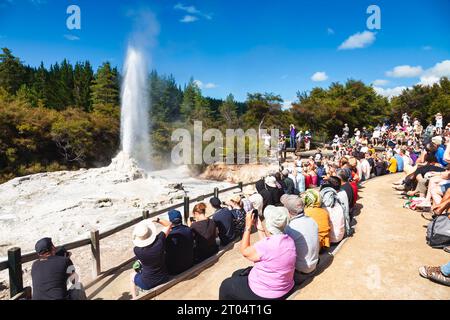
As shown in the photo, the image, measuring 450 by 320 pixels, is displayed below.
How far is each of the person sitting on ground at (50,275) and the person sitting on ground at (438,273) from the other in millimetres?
4446

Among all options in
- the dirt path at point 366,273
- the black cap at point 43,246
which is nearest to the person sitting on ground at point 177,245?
the dirt path at point 366,273

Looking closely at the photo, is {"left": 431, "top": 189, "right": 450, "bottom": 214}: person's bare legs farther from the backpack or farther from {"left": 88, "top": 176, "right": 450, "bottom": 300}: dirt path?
{"left": 88, "top": 176, "right": 450, "bottom": 300}: dirt path

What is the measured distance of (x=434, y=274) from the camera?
377 cm

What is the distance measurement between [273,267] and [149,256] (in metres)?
1.64

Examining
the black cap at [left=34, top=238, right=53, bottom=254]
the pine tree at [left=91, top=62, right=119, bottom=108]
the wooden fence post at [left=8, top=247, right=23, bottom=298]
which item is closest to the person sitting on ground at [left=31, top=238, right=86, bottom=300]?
the black cap at [left=34, top=238, right=53, bottom=254]

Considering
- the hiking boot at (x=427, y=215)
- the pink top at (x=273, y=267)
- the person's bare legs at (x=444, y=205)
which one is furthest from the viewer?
the hiking boot at (x=427, y=215)

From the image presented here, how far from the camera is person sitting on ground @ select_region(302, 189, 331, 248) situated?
4.64 m

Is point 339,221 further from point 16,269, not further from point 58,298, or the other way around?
point 16,269

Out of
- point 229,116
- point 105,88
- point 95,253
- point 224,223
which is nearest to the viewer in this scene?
point 95,253

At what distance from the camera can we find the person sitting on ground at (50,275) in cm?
322

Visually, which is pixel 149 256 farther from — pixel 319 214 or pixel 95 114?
pixel 95 114

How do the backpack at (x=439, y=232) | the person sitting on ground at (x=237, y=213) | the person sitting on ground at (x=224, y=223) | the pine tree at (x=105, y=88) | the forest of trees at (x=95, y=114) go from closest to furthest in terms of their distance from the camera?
the backpack at (x=439, y=232) → the person sitting on ground at (x=224, y=223) → the person sitting on ground at (x=237, y=213) → the forest of trees at (x=95, y=114) → the pine tree at (x=105, y=88)

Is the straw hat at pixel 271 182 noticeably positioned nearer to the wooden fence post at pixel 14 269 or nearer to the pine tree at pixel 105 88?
the wooden fence post at pixel 14 269

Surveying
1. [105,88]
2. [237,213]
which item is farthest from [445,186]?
[105,88]
